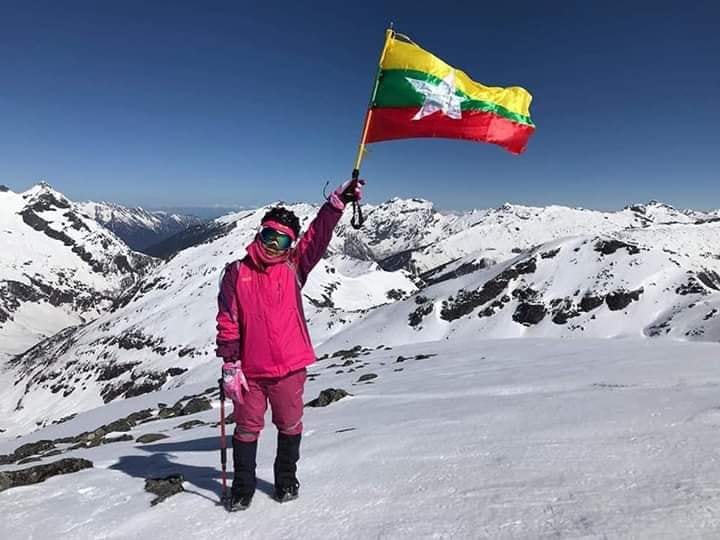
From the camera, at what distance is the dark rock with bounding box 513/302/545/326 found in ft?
211

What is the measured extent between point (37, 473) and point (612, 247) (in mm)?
78147

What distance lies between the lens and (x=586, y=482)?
4.64 metres

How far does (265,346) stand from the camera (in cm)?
557

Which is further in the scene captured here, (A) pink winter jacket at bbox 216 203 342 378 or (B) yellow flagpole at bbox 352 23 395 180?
(B) yellow flagpole at bbox 352 23 395 180

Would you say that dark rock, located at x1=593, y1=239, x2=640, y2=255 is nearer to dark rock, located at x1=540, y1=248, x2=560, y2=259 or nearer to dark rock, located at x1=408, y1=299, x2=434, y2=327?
dark rock, located at x1=540, y1=248, x2=560, y2=259

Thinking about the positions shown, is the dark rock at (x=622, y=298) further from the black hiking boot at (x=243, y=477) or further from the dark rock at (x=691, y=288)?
the black hiking boot at (x=243, y=477)

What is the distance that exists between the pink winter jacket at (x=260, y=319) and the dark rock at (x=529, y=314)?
62818 mm

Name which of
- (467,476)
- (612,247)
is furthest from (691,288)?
(467,476)

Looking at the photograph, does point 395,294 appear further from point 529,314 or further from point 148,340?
point 529,314

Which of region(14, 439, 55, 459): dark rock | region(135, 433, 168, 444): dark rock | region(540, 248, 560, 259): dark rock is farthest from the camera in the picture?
region(540, 248, 560, 259): dark rock

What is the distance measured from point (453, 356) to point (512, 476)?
54.1ft

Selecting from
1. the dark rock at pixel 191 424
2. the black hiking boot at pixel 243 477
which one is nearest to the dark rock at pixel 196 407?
the dark rock at pixel 191 424

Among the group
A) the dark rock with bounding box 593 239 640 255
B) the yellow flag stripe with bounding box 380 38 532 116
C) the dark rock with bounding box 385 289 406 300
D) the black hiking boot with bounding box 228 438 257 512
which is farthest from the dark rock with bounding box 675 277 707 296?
the dark rock with bounding box 385 289 406 300

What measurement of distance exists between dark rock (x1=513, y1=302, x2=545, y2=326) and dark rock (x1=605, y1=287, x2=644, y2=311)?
26.9 ft
